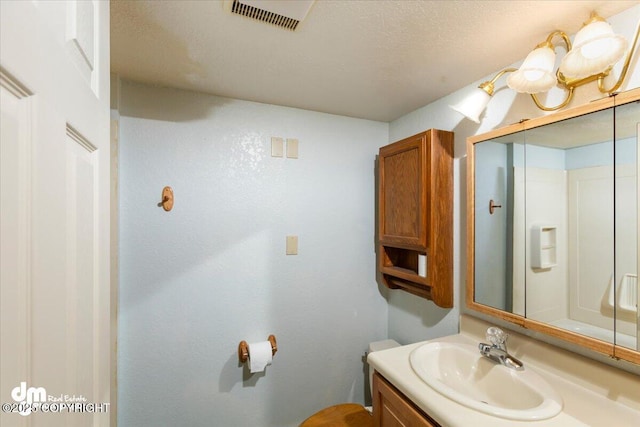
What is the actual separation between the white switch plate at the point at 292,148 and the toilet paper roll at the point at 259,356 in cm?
116

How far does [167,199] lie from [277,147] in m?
0.70

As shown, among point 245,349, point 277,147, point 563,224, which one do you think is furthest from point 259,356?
point 563,224

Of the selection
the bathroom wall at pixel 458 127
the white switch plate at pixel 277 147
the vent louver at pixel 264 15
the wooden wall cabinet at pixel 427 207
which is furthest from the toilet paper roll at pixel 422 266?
the vent louver at pixel 264 15

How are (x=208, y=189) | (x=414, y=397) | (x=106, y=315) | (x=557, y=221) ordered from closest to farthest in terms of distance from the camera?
1. (x=106, y=315)
2. (x=414, y=397)
3. (x=557, y=221)
4. (x=208, y=189)

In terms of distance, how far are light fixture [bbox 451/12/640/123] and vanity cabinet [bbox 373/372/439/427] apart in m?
1.26

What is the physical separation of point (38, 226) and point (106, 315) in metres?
0.43

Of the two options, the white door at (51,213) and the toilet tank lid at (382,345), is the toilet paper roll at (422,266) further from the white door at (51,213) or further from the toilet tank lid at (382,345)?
the white door at (51,213)

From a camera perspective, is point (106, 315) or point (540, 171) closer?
point (106, 315)

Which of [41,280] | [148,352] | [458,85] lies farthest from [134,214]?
[458,85]

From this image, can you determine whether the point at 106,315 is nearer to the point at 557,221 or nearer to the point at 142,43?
the point at 142,43

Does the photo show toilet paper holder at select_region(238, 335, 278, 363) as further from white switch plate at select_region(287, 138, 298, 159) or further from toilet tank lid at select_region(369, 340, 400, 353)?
white switch plate at select_region(287, 138, 298, 159)

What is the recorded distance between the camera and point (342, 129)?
197cm

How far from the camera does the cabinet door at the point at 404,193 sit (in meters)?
1.52

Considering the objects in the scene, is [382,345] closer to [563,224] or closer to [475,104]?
[563,224]
